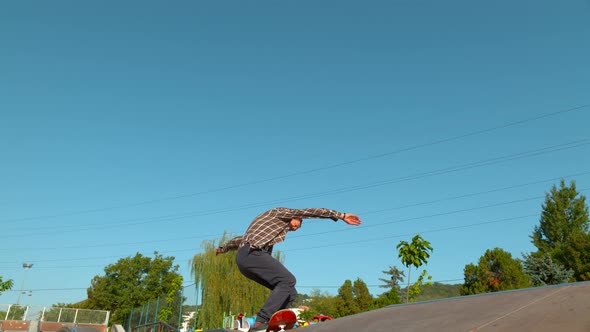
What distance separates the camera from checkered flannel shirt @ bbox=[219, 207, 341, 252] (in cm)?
436

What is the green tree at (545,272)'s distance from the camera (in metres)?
28.6

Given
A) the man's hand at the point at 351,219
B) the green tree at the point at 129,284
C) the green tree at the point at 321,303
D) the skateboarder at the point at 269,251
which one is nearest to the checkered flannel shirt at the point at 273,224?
the skateboarder at the point at 269,251

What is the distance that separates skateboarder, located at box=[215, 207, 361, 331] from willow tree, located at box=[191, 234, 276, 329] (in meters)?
26.1

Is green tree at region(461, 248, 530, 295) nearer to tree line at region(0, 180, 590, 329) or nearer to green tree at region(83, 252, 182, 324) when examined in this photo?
tree line at region(0, 180, 590, 329)

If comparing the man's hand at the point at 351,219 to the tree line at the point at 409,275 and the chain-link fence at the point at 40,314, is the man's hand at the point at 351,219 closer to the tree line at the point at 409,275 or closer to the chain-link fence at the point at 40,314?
the tree line at the point at 409,275

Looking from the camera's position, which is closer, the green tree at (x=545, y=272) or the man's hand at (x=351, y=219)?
the man's hand at (x=351, y=219)

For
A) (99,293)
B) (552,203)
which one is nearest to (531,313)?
(552,203)

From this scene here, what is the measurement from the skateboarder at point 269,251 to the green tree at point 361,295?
54.2 meters

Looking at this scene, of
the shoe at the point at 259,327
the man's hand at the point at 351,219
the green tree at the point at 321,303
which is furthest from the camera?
the green tree at the point at 321,303

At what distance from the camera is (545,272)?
2902 centimetres

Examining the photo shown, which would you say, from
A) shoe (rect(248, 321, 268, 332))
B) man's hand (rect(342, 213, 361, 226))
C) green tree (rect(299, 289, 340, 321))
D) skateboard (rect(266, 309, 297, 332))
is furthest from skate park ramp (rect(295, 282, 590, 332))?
green tree (rect(299, 289, 340, 321))

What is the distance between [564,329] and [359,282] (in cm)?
6186

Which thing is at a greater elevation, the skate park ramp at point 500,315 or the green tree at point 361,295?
the green tree at point 361,295

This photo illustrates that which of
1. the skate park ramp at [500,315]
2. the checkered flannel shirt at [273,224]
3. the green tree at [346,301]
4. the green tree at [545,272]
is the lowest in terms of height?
the skate park ramp at [500,315]
